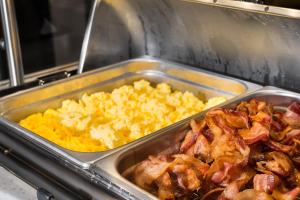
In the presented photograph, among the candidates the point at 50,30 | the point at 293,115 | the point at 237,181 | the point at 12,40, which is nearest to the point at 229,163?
the point at 237,181

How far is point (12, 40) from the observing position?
2.02 m

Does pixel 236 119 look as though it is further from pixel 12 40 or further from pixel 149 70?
pixel 12 40

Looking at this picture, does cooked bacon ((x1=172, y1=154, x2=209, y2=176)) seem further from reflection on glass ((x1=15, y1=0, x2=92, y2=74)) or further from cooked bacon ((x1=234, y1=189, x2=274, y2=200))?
reflection on glass ((x1=15, y1=0, x2=92, y2=74))

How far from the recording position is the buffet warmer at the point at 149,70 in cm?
125

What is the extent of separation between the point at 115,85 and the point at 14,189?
2.84 feet

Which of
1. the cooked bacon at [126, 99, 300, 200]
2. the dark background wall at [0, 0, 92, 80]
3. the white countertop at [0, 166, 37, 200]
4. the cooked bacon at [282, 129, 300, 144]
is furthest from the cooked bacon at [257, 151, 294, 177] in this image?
the dark background wall at [0, 0, 92, 80]

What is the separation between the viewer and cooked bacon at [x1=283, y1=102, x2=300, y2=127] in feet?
4.97

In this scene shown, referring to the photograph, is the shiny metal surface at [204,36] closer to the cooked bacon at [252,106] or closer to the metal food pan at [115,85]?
the metal food pan at [115,85]

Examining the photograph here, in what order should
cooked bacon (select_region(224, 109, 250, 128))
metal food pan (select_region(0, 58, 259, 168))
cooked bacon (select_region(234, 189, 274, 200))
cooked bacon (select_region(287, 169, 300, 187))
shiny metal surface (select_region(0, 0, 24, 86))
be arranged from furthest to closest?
1. shiny metal surface (select_region(0, 0, 24, 86))
2. metal food pan (select_region(0, 58, 259, 168))
3. cooked bacon (select_region(224, 109, 250, 128))
4. cooked bacon (select_region(287, 169, 300, 187))
5. cooked bacon (select_region(234, 189, 274, 200))

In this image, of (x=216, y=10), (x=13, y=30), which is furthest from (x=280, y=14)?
(x=13, y=30)

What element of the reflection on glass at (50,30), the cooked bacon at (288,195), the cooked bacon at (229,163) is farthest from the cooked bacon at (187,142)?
the reflection on glass at (50,30)

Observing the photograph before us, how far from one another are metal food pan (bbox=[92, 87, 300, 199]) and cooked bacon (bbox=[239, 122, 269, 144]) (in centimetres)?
20

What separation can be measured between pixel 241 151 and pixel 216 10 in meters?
0.68

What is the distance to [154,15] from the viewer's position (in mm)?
2043
